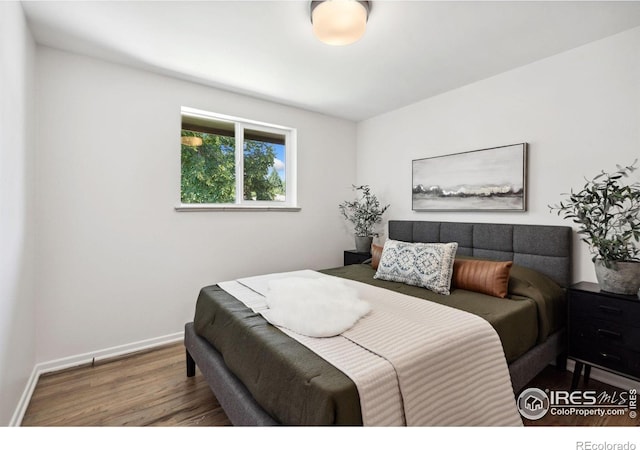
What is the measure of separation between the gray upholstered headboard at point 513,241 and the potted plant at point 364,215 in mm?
533

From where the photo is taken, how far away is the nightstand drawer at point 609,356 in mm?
1754

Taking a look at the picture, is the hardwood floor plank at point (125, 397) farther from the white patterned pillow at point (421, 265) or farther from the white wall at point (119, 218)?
the white patterned pillow at point (421, 265)

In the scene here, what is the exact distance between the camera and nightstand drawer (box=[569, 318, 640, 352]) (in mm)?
1751

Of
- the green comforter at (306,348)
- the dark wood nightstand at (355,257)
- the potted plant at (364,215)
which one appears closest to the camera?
the green comforter at (306,348)

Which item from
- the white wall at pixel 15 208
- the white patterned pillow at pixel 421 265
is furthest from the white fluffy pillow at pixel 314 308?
the white wall at pixel 15 208

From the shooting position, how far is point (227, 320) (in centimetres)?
172

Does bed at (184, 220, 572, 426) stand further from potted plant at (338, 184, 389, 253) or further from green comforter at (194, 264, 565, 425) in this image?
potted plant at (338, 184, 389, 253)

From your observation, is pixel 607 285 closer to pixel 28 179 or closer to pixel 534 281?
pixel 534 281

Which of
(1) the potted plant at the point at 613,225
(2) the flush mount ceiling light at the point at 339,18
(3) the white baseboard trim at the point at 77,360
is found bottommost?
(3) the white baseboard trim at the point at 77,360

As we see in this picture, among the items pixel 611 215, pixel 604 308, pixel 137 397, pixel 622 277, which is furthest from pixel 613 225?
pixel 137 397

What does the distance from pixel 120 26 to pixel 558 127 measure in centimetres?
322

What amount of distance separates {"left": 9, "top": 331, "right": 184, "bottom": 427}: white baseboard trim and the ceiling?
7.70 feet
